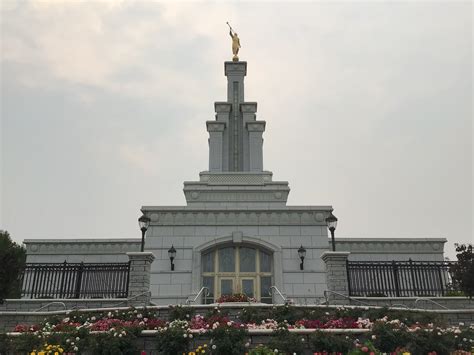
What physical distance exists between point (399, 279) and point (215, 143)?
16.7 meters

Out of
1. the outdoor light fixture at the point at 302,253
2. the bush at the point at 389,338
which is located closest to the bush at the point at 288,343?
the bush at the point at 389,338

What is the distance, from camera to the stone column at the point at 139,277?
17.0m

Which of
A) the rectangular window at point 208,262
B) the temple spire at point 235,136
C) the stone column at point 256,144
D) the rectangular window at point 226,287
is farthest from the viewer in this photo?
the temple spire at point 235,136

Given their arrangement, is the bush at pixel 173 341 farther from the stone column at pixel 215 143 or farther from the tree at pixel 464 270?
the stone column at pixel 215 143

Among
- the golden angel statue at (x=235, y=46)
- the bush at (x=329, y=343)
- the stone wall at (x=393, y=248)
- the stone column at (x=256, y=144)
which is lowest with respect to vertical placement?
the bush at (x=329, y=343)

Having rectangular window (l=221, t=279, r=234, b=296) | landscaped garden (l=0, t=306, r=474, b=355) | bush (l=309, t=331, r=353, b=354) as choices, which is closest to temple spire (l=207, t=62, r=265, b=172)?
rectangular window (l=221, t=279, r=234, b=296)

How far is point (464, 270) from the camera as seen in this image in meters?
15.6

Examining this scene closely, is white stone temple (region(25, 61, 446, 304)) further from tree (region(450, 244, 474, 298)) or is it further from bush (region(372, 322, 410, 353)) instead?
bush (region(372, 322, 410, 353))

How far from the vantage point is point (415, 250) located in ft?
96.8

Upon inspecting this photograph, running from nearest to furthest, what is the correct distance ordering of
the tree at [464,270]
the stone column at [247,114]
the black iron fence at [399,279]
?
the tree at [464,270] < the black iron fence at [399,279] < the stone column at [247,114]

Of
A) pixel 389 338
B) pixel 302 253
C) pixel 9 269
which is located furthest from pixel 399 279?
pixel 9 269

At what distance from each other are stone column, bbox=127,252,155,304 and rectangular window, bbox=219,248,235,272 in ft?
21.2

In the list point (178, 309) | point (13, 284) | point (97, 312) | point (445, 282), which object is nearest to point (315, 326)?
point (178, 309)

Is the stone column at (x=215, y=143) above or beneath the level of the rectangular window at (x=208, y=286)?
above
